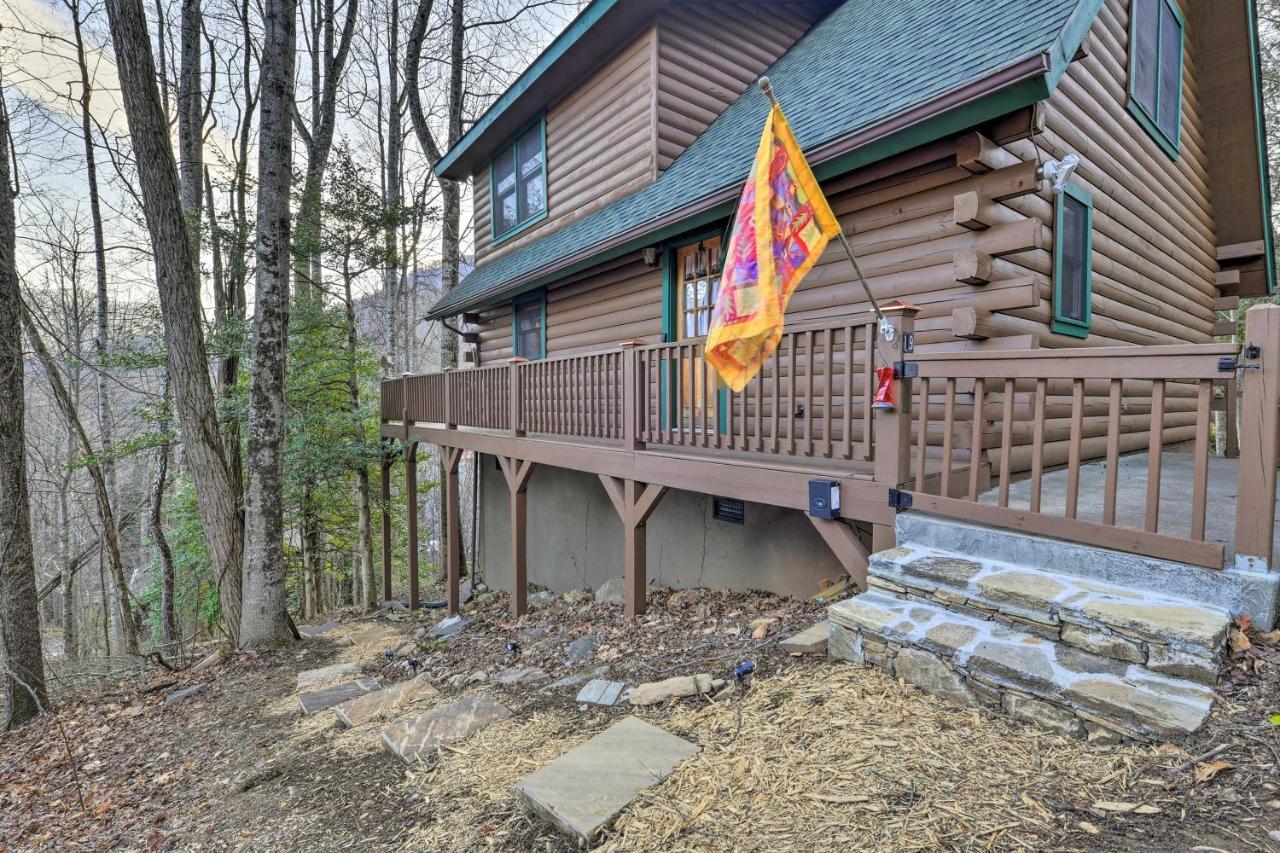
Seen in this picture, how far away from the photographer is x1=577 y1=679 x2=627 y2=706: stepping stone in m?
3.53

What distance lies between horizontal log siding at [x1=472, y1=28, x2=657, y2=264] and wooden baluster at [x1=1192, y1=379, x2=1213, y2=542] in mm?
6306

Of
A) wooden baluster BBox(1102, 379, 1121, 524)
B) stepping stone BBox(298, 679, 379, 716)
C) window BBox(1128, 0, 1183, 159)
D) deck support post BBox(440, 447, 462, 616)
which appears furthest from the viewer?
deck support post BBox(440, 447, 462, 616)

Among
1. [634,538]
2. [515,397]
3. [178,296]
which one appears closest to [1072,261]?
[634,538]

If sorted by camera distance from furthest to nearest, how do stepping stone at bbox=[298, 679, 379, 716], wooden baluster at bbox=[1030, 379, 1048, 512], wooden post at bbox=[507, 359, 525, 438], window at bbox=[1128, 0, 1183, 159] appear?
wooden post at bbox=[507, 359, 525, 438] → window at bbox=[1128, 0, 1183, 159] → stepping stone at bbox=[298, 679, 379, 716] → wooden baluster at bbox=[1030, 379, 1048, 512]

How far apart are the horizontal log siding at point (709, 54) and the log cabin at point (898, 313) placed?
0.14 feet

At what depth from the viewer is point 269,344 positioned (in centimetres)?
668

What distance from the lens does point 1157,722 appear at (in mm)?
1999

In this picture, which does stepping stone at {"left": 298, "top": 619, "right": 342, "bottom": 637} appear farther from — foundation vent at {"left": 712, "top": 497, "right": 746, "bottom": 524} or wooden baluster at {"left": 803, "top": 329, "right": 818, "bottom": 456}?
wooden baluster at {"left": 803, "top": 329, "right": 818, "bottom": 456}

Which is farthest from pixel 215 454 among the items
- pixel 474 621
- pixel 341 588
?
pixel 341 588

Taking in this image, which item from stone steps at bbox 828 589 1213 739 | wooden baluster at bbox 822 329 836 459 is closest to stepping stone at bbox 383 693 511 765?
stone steps at bbox 828 589 1213 739

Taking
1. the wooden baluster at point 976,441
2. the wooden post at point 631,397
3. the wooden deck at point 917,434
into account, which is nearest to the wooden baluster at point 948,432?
the wooden deck at point 917,434

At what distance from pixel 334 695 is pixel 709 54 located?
8.26m

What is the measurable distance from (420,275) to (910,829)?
67.8ft

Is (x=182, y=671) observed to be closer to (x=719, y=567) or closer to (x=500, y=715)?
(x=500, y=715)
